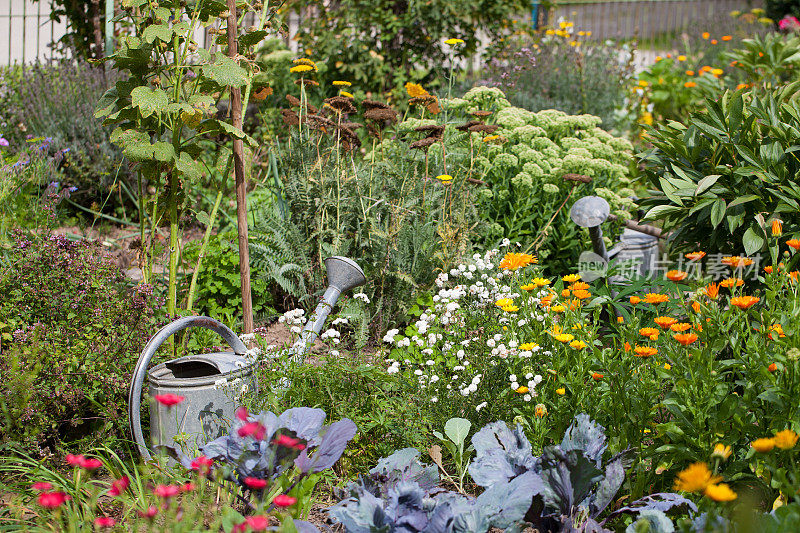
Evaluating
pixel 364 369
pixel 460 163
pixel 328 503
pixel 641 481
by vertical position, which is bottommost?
pixel 328 503

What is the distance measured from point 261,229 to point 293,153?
1.59 ft

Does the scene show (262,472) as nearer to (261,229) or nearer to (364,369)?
(364,369)

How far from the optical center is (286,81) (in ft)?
21.5

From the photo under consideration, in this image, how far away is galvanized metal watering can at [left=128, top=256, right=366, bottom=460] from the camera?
240 centimetres

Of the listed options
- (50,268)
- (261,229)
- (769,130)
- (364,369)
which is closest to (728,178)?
(769,130)

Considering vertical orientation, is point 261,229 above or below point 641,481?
above

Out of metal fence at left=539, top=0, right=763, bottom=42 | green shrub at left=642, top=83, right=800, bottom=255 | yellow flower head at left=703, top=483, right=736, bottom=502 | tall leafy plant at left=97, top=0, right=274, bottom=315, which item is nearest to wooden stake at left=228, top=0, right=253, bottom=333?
tall leafy plant at left=97, top=0, right=274, bottom=315

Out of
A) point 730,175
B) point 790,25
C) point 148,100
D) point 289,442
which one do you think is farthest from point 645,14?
point 289,442

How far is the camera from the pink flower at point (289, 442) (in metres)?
1.77

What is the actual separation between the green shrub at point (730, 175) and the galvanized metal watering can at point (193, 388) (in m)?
1.85

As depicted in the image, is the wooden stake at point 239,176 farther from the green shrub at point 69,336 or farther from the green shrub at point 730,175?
the green shrub at point 730,175

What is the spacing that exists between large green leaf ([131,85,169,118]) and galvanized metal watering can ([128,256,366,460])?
0.83m

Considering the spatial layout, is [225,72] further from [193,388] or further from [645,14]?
[645,14]

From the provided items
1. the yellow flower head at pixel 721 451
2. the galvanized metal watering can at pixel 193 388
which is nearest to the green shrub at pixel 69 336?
the galvanized metal watering can at pixel 193 388
